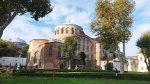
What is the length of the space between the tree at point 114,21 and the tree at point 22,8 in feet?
45.2

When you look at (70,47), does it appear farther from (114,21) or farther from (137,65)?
(137,65)

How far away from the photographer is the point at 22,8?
2209cm

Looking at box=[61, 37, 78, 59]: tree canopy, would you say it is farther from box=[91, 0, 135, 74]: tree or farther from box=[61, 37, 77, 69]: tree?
box=[91, 0, 135, 74]: tree

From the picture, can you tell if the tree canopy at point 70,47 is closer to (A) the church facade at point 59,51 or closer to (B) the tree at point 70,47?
(B) the tree at point 70,47

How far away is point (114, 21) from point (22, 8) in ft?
57.5

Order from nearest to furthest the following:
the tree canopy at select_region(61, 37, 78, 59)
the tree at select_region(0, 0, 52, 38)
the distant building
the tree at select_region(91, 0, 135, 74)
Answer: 1. the tree at select_region(0, 0, 52, 38)
2. the tree at select_region(91, 0, 135, 74)
3. the tree canopy at select_region(61, 37, 78, 59)
4. the distant building

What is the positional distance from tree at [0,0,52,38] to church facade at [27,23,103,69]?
43.4 m

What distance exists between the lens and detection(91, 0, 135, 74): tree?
3444 centimetres

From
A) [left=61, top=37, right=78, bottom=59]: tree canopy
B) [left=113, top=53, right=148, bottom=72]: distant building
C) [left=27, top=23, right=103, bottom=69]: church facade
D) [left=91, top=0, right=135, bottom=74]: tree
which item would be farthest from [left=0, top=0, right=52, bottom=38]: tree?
[left=113, top=53, right=148, bottom=72]: distant building

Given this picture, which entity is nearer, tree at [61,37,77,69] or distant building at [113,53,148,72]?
tree at [61,37,77,69]

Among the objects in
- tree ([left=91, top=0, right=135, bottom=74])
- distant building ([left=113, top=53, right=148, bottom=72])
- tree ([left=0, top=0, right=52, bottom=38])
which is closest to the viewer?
tree ([left=0, top=0, right=52, bottom=38])

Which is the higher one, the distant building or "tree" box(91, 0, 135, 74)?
"tree" box(91, 0, 135, 74)

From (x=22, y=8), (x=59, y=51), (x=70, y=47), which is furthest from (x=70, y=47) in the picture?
(x=22, y=8)

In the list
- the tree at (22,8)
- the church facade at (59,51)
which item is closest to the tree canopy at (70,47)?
the church facade at (59,51)
